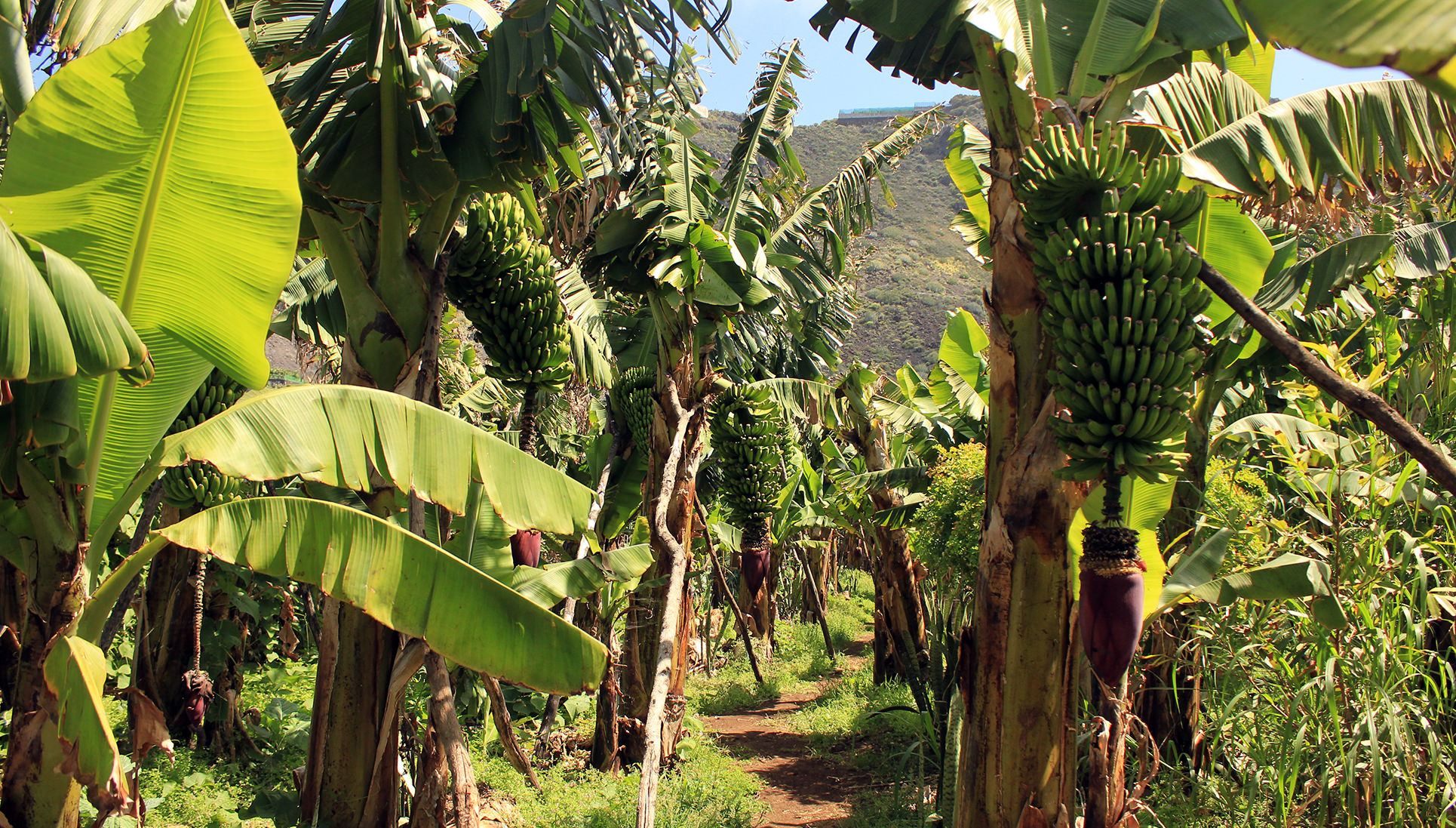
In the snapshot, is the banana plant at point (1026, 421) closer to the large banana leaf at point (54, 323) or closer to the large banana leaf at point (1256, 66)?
the large banana leaf at point (1256, 66)

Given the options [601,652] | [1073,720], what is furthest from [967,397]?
[601,652]

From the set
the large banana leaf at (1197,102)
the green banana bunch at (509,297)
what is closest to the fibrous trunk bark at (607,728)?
the green banana bunch at (509,297)

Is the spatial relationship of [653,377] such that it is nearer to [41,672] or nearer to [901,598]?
[41,672]

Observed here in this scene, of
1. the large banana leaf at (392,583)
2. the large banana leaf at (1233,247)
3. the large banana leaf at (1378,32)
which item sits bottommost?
the large banana leaf at (392,583)

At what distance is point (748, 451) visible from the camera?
5375 mm

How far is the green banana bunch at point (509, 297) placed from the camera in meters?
3.81

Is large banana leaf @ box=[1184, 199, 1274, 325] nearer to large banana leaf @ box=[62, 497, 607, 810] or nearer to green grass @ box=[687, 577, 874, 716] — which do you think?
large banana leaf @ box=[62, 497, 607, 810]

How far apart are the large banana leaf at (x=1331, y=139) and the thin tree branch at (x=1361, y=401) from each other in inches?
61.3

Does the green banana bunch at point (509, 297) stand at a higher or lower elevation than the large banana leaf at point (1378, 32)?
higher

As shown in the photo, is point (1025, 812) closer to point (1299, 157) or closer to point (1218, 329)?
point (1218, 329)

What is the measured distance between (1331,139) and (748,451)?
336 centimetres

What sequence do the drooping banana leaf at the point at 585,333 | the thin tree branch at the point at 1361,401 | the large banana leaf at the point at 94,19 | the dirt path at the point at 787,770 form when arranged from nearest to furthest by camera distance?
the thin tree branch at the point at 1361,401 < the large banana leaf at the point at 94,19 < the drooping banana leaf at the point at 585,333 < the dirt path at the point at 787,770

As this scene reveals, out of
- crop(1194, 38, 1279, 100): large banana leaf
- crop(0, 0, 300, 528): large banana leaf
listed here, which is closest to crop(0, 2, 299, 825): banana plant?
crop(0, 0, 300, 528): large banana leaf

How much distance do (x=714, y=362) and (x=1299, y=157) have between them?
624cm
